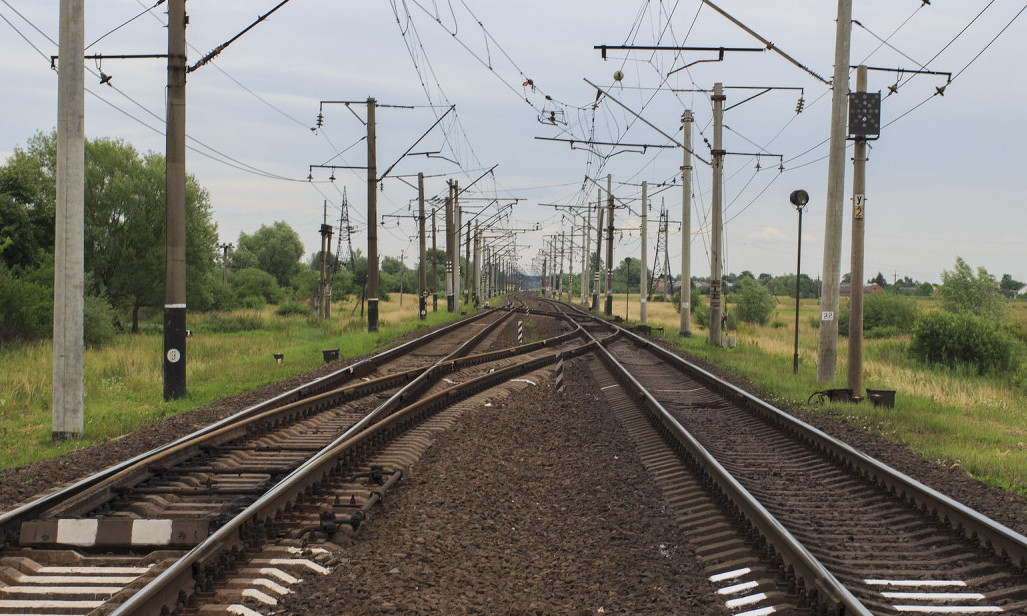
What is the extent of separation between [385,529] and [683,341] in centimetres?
2462

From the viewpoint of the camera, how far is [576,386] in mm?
16672

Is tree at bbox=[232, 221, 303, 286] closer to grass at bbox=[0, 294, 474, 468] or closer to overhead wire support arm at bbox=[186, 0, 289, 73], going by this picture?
grass at bbox=[0, 294, 474, 468]

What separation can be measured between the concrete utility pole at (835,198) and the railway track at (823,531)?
550cm

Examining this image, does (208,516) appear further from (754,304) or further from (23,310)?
(754,304)

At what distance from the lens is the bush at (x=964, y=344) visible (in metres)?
25.5

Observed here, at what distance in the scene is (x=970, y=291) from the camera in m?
48.3

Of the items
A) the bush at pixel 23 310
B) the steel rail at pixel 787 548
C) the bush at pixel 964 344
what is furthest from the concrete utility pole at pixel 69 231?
the bush at pixel 964 344

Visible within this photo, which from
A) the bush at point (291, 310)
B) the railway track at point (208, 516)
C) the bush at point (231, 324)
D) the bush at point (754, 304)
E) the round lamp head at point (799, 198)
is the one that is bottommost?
the bush at point (231, 324)

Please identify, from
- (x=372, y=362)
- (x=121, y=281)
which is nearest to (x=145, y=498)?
(x=372, y=362)

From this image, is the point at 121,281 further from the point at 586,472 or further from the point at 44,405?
the point at 586,472

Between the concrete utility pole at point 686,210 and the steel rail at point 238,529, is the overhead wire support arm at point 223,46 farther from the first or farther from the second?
the concrete utility pole at point 686,210

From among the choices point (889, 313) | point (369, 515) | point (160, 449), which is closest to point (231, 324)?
point (889, 313)

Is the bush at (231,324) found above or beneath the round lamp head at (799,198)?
beneath

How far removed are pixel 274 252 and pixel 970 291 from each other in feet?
267
